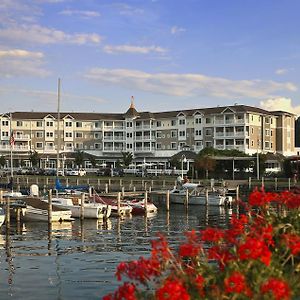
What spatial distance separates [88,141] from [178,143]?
22541mm

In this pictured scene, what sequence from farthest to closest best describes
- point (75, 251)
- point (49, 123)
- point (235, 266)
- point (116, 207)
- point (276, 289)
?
point (49, 123) < point (116, 207) < point (75, 251) < point (235, 266) < point (276, 289)

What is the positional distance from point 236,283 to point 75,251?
2217cm

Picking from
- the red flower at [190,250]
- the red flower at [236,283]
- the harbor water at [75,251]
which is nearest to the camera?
the red flower at [236,283]

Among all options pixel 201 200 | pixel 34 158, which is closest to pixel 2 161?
pixel 34 158

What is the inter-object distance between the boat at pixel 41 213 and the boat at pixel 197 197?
20208 mm

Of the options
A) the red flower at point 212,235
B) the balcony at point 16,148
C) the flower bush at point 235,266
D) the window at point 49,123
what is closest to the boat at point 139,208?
the flower bush at point 235,266

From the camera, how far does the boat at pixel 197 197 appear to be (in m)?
59.7

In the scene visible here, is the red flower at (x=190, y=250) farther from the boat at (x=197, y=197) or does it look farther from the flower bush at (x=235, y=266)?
the boat at (x=197, y=197)

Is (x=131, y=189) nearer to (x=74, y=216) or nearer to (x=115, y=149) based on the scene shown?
(x=74, y=216)

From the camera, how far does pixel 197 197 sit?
200 ft

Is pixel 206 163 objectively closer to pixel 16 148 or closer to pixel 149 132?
pixel 149 132

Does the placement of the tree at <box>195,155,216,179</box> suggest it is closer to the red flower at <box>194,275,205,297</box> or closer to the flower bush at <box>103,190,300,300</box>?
the flower bush at <box>103,190,300,300</box>

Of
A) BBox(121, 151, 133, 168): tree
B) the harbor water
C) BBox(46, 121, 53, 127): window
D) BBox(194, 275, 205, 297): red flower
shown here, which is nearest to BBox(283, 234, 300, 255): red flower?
BBox(194, 275, 205, 297): red flower

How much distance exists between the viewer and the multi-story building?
11000 centimetres
